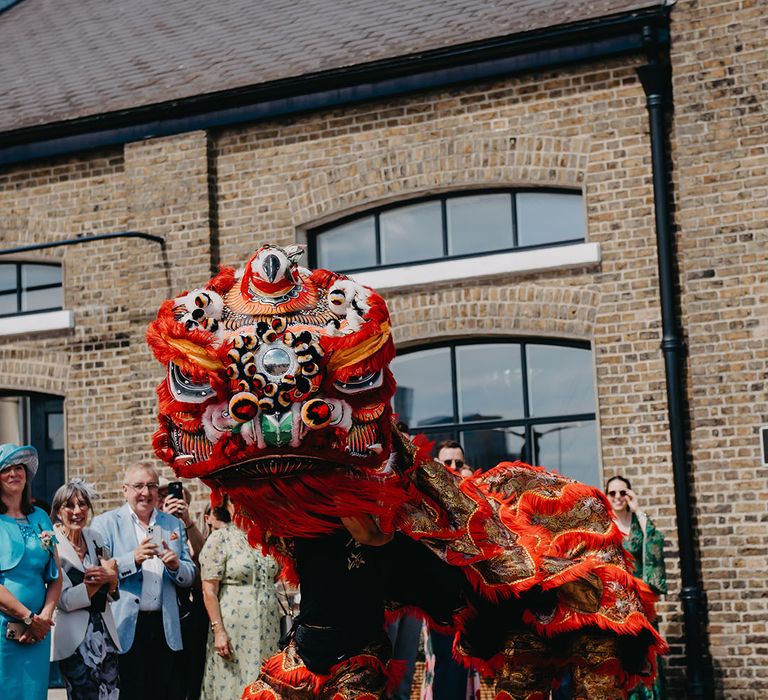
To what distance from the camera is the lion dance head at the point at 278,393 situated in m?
4.66

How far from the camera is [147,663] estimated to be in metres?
8.16

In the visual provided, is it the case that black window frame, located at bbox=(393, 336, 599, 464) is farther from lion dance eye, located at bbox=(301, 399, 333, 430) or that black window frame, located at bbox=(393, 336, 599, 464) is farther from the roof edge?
lion dance eye, located at bbox=(301, 399, 333, 430)

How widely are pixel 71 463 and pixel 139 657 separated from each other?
572 centimetres

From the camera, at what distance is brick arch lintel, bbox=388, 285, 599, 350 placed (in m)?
11.5

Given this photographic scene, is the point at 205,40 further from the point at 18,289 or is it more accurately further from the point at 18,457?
the point at 18,457

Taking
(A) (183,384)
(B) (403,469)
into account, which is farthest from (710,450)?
(A) (183,384)

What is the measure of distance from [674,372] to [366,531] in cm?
648

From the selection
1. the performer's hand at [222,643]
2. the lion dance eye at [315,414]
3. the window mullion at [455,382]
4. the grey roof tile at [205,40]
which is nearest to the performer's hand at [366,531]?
the lion dance eye at [315,414]

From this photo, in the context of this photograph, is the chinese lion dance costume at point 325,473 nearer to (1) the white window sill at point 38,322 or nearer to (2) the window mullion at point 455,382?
(2) the window mullion at point 455,382

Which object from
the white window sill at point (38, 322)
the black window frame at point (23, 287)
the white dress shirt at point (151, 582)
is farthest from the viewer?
the black window frame at point (23, 287)

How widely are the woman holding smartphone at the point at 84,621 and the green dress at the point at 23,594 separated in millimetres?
239

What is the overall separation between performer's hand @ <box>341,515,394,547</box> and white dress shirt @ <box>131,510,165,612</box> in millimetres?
3504

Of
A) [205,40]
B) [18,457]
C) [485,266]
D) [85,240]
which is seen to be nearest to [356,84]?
[485,266]

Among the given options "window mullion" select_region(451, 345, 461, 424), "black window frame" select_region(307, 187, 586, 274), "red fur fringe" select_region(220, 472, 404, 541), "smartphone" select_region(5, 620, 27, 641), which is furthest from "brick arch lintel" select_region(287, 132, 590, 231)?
"red fur fringe" select_region(220, 472, 404, 541)
